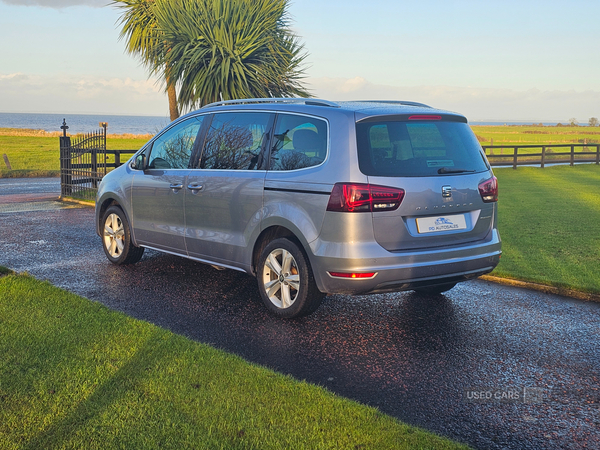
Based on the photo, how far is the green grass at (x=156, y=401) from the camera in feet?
10.3

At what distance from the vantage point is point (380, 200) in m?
4.89

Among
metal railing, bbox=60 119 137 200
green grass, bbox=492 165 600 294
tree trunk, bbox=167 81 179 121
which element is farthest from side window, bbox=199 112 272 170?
tree trunk, bbox=167 81 179 121

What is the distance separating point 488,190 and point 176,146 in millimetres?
3399

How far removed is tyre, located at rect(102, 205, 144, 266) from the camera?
24.9ft

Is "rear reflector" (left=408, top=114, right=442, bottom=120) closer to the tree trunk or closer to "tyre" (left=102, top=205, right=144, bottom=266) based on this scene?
"tyre" (left=102, top=205, right=144, bottom=266)

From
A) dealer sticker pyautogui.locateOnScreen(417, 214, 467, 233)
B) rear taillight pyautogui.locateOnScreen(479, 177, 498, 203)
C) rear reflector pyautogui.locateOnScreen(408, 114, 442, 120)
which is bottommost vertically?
dealer sticker pyautogui.locateOnScreen(417, 214, 467, 233)

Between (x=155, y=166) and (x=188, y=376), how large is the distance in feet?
12.0

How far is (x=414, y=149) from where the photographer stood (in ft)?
17.0

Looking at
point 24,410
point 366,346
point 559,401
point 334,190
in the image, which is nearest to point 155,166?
point 334,190

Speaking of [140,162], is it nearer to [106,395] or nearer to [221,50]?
[106,395]

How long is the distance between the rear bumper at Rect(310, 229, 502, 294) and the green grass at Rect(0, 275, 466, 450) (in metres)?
1.10

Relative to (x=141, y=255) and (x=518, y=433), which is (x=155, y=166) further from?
(x=518, y=433)

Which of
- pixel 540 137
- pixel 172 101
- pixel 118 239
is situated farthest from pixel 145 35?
pixel 540 137

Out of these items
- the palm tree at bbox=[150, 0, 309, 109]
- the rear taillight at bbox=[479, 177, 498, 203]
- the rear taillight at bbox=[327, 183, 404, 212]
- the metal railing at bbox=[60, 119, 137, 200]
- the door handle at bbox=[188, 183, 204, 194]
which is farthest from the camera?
the palm tree at bbox=[150, 0, 309, 109]
